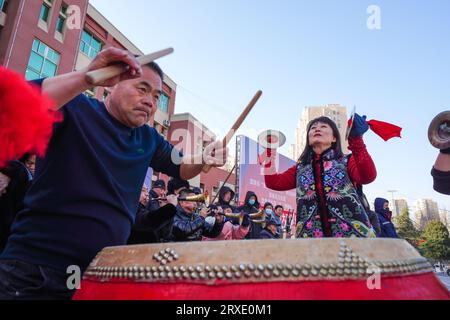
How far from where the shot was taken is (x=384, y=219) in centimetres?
538

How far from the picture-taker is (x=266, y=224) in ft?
21.0

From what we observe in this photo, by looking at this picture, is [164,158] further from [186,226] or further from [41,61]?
[41,61]

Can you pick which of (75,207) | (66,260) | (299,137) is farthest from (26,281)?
(299,137)

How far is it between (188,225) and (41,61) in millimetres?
13164

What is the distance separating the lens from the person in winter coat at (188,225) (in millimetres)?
3596

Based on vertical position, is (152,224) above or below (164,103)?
below

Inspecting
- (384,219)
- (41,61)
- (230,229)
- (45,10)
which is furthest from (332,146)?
(45,10)

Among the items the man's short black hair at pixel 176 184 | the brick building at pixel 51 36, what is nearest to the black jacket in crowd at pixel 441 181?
the man's short black hair at pixel 176 184

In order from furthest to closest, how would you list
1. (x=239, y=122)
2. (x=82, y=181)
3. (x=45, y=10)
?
(x=45, y=10) < (x=239, y=122) < (x=82, y=181)

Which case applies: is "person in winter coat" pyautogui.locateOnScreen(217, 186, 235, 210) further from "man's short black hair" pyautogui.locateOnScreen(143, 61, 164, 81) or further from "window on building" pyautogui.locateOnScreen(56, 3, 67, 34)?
"window on building" pyautogui.locateOnScreen(56, 3, 67, 34)

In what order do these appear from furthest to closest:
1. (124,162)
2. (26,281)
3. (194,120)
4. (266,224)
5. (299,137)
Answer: (299,137) < (194,120) < (266,224) < (124,162) < (26,281)

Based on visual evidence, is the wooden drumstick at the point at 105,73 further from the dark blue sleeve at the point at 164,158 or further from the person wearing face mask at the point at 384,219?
the person wearing face mask at the point at 384,219
